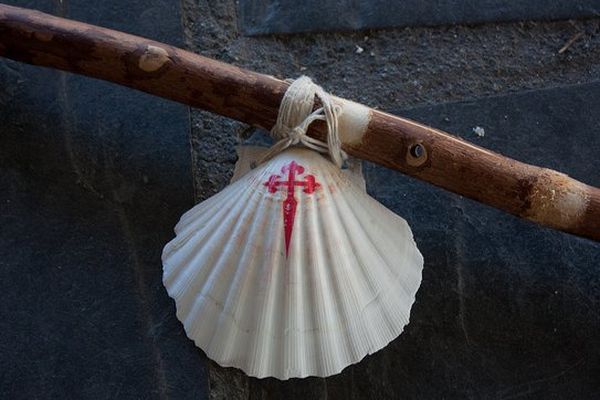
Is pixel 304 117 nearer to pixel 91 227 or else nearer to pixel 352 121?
pixel 352 121

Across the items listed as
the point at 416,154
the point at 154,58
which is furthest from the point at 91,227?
the point at 416,154

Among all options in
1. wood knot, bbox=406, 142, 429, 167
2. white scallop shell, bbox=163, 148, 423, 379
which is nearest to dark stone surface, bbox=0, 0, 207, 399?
white scallop shell, bbox=163, 148, 423, 379

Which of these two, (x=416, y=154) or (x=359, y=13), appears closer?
(x=416, y=154)

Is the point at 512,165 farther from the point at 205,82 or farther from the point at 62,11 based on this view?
the point at 62,11

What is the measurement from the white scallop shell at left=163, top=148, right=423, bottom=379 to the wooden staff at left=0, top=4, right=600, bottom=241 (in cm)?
4

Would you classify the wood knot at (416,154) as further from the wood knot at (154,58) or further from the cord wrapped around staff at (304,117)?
the wood knot at (154,58)

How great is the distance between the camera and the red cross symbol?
1.84 feet

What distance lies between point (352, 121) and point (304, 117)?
3 centimetres

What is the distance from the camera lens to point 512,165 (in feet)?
1.87

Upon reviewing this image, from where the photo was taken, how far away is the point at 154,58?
0.58 m

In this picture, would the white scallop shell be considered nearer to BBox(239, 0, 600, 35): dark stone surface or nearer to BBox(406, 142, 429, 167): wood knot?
BBox(406, 142, 429, 167): wood knot

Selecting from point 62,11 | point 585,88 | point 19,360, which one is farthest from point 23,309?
point 585,88

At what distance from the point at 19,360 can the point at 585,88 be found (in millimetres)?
529

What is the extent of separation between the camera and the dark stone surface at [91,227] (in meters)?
0.64
